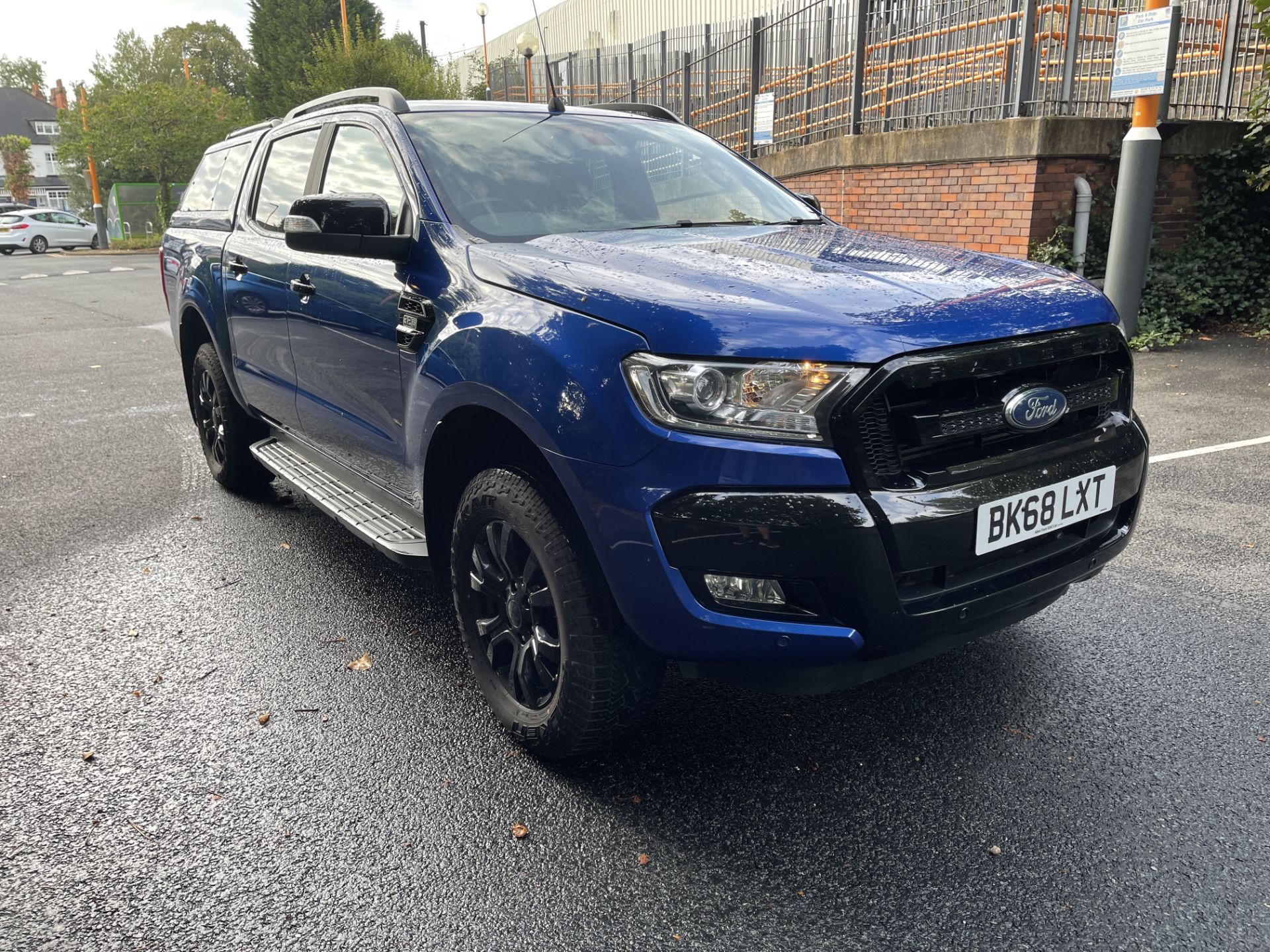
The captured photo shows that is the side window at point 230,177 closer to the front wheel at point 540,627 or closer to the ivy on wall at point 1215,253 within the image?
the front wheel at point 540,627

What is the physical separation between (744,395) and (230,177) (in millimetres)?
3915

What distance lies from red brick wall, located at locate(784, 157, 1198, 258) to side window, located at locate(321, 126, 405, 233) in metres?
6.91

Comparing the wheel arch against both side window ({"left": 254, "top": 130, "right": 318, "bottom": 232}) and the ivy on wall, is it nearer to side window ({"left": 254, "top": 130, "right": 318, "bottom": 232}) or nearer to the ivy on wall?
side window ({"left": 254, "top": 130, "right": 318, "bottom": 232})

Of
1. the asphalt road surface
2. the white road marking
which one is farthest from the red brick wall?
the asphalt road surface

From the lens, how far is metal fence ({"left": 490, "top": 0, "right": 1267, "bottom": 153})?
9.12m

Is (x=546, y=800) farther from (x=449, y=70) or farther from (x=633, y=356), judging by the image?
(x=449, y=70)

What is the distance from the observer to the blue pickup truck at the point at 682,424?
2.19 meters

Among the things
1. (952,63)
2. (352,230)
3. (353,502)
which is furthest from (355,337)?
(952,63)

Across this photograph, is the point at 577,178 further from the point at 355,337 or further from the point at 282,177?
the point at 282,177

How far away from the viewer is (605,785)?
2.71 metres

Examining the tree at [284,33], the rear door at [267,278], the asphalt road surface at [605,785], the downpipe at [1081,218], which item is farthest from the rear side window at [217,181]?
the tree at [284,33]

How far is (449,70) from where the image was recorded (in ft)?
113

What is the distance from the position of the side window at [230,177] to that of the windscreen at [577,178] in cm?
174

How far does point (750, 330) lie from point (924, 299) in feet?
1.54
